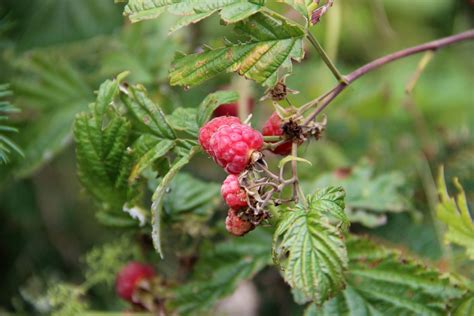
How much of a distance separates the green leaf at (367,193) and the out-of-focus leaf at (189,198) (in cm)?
21

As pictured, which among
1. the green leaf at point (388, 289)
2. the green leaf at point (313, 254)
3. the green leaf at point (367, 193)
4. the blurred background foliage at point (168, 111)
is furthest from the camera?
the blurred background foliage at point (168, 111)

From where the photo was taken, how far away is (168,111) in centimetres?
123

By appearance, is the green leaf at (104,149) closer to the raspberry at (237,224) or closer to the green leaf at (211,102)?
the green leaf at (211,102)

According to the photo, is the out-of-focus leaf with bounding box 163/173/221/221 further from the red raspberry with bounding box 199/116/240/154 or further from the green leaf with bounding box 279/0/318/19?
the green leaf with bounding box 279/0/318/19

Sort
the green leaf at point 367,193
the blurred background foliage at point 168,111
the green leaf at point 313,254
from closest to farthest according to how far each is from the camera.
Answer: the green leaf at point 313,254, the green leaf at point 367,193, the blurred background foliage at point 168,111

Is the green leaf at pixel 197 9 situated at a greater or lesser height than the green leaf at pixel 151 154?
greater

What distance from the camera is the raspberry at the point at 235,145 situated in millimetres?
771

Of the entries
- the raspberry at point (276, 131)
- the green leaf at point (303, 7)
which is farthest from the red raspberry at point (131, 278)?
the green leaf at point (303, 7)

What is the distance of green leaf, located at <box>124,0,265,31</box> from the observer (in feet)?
2.68

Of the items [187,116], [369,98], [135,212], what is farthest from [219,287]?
[369,98]

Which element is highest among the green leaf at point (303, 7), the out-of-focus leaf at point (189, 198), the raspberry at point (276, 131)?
the green leaf at point (303, 7)

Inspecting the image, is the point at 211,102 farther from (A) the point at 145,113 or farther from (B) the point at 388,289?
(B) the point at 388,289

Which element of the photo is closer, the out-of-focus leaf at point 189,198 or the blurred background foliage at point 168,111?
the out-of-focus leaf at point 189,198

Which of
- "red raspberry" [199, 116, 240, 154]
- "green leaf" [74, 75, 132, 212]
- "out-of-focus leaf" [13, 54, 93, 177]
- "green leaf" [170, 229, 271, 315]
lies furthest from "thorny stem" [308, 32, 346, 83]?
"out-of-focus leaf" [13, 54, 93, 177]
